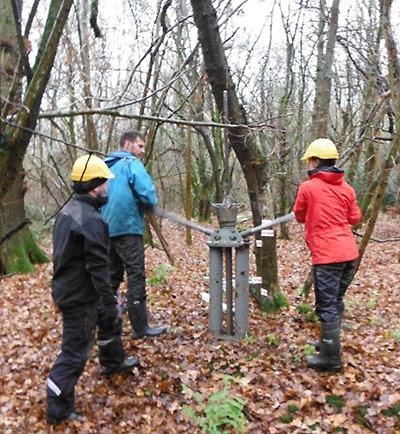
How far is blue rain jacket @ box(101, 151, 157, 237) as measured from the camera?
5.50 metres

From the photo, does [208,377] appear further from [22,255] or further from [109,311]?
[22,255]

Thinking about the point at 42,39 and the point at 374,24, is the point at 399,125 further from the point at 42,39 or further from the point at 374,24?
the point at 374,24

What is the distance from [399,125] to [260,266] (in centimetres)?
307

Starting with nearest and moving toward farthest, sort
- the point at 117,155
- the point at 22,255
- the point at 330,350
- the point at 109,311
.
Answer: the point at 109,311 → the point at 330,350 → the point at 117,155 → the point at 22,255

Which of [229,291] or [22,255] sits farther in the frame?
[22,255]

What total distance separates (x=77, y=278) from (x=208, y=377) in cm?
175

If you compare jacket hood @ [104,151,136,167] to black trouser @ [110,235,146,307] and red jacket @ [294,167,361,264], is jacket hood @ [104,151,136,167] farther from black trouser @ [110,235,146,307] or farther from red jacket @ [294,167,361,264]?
red jacket @ [294,167,361,264]

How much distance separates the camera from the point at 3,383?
4.94 m

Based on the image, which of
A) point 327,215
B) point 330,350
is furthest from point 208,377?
point 327,215

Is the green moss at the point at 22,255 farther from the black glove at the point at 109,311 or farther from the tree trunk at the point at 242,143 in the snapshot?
the black glove at the point at 109,311

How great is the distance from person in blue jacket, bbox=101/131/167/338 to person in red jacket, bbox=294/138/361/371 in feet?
5.73

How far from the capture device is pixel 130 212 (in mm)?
5504

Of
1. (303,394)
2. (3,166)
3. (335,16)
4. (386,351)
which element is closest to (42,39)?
(3,166)

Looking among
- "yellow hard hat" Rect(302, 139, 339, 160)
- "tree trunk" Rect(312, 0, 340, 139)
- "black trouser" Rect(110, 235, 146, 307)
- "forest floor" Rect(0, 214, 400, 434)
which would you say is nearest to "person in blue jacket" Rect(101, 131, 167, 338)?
"black trouser" Rect(110, 235, 146, 307)
